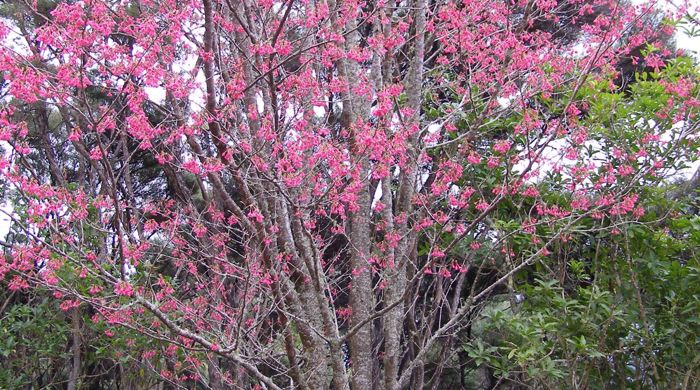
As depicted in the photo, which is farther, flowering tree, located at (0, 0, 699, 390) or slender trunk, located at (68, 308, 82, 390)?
slender trunk, located at (68, 308, 82, 390)

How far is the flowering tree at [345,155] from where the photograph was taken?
4227 millimetres

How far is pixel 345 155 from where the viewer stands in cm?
489

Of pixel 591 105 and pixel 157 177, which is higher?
pixel 157 177

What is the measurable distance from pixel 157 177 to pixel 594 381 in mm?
6948

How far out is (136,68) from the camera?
376 centimetres

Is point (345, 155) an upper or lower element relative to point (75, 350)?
upper

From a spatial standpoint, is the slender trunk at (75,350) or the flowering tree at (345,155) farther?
the slender trunk at (75,350)

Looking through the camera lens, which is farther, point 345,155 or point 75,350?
point 75,350

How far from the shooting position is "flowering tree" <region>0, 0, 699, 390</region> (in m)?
4.23

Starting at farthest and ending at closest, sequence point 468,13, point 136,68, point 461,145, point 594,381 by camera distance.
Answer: point 468,13, point 461,145, point 594,381, point 136,68

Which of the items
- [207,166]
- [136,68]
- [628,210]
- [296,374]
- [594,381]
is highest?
[136,68]

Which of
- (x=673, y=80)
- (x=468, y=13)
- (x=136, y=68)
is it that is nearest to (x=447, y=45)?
(x=468, y=13)

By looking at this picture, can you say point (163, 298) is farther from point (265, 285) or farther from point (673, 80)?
point (673, 80)

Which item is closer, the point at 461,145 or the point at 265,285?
the point at 265,285
